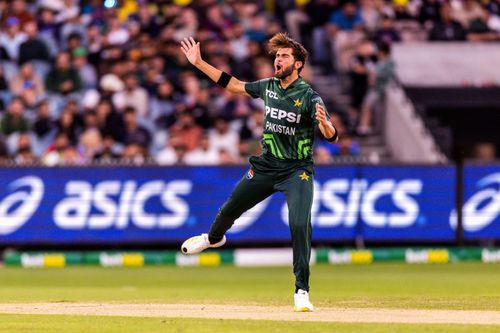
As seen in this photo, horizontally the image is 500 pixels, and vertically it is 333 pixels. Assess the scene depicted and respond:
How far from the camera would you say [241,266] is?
20.7 m

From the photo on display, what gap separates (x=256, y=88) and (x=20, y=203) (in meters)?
9.47

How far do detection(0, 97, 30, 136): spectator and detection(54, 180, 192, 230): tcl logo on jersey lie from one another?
201cm

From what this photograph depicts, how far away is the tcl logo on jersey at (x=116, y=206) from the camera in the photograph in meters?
21.0

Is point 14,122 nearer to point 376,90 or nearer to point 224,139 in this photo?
point 224,139

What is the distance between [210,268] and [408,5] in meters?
9.02

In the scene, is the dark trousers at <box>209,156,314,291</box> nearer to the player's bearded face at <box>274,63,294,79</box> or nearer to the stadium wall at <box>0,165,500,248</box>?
the player's bearded face at <box>274,63,294,79</box>

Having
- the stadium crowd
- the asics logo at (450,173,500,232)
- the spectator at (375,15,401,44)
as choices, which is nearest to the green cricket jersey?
the stadium crowd

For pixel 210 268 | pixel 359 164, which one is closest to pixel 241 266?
pixel 210 268

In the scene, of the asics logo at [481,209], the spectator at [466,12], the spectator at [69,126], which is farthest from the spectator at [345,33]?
the spectator at [69,126]

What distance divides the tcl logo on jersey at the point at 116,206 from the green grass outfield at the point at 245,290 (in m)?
0.84

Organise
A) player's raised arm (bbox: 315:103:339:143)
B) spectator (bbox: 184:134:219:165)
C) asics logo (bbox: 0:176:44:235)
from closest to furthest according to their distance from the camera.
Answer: player's raised arm (bbox: 315:103:339:143)
asics logo (bbox: 0:176:44:235)
spectator (bbox: 184:134:219:165)

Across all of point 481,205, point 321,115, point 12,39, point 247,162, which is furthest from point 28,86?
point 321,115

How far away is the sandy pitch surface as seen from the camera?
11156 mm

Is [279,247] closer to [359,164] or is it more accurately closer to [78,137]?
[359,164]
